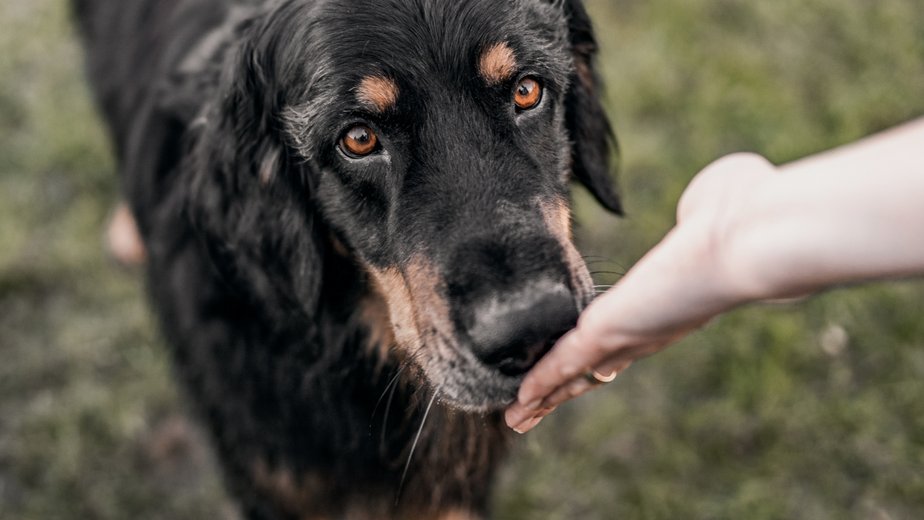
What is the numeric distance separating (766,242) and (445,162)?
36.1 inches

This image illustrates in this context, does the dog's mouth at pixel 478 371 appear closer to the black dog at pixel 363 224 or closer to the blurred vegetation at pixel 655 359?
the black dog at pixel 363 224

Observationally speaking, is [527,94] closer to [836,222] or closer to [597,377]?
[597,377]

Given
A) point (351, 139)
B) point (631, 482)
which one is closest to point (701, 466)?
point (631, 482)

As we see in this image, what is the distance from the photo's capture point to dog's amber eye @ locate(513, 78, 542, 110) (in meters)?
2.15

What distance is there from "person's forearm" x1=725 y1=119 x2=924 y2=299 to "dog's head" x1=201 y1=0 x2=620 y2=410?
535 millimetres

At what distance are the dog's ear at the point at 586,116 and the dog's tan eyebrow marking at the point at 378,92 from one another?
73cm

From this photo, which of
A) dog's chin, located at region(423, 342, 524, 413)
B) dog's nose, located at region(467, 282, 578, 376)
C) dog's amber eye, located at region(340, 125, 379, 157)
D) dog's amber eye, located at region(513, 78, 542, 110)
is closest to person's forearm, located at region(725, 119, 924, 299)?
dog's nose, located at region(467, 282, 578, 376)

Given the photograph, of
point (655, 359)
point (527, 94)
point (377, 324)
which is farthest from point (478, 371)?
point (655, 359)

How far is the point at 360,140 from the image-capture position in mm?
2107

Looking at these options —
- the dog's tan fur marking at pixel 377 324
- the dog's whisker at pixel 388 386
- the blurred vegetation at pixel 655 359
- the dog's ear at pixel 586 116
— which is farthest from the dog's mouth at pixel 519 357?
the blurred vegetation at pixel 655 359

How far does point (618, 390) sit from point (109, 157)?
294 centimetres

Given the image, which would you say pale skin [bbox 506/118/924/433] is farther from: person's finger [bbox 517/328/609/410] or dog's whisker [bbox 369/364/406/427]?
dog's whisker [bbox 369/364/406/427]

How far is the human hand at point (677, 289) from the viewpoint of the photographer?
55.6 inches

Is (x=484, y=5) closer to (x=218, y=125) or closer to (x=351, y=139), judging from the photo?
(x=351, y=139)
